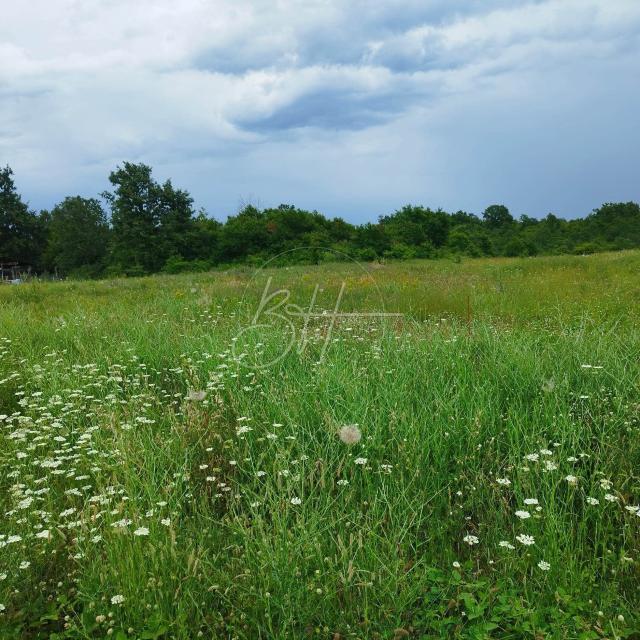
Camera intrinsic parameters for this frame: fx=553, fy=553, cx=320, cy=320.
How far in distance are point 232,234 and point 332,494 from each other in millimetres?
41831

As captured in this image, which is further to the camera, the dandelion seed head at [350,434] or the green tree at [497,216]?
the green tree at [497,216]

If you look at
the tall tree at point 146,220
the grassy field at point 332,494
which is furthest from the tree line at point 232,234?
the grassy field at point 332,494

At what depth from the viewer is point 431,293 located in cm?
1205

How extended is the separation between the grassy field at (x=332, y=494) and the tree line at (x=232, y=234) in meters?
24.6

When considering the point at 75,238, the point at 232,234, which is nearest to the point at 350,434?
the point at 232,234

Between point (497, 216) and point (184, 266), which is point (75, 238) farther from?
point (497, 216)

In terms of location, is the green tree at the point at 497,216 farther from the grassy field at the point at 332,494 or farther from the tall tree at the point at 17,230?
the grassy field at the point at 332,494

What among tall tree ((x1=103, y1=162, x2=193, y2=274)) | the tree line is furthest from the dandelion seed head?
tall tree ((x1=103, y1=162, x2=193, y2=274))

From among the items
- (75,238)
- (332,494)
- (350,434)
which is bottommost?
(332,494)

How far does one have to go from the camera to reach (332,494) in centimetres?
339

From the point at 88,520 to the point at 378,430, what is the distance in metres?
1.81

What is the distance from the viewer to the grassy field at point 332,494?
8.16ft

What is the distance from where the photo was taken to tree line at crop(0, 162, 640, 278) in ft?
130

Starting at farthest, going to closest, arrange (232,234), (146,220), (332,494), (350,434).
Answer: (146,220) → (232,234) → (350,434) → (332,494)
